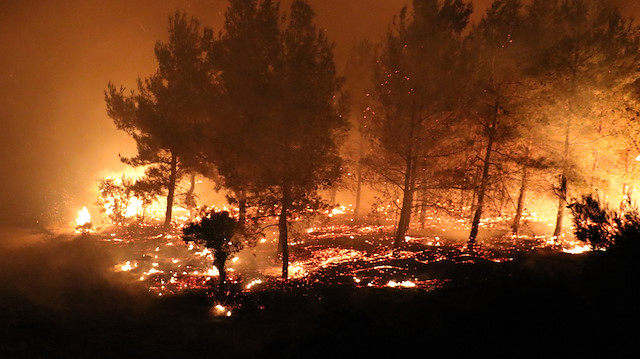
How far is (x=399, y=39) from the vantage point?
14.9 metres

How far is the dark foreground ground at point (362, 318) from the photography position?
18.3 feet

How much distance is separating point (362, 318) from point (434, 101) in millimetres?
9616

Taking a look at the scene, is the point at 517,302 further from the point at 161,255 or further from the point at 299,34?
the point at 161,255

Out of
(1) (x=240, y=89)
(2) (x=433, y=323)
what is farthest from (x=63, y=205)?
(2) (x=433, y=323)

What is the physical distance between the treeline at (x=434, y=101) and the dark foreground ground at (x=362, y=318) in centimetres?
440

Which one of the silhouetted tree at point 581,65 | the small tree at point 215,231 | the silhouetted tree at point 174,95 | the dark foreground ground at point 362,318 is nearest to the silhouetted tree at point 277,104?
the small tree at point 215,231

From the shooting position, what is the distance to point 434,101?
14.5 meters

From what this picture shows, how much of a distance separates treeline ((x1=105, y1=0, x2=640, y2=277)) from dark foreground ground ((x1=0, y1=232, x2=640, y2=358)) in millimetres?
4404

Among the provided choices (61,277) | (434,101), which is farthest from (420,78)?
(61,277)

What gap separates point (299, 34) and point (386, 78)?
411 cm

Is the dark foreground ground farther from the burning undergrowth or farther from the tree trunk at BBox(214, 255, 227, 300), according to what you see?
the burning undergrowth

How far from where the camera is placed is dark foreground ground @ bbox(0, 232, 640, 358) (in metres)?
5.57

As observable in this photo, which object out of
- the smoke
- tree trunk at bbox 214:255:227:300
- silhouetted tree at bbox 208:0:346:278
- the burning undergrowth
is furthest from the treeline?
the smoke

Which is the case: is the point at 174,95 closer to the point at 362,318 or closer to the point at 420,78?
the point at 420,78
